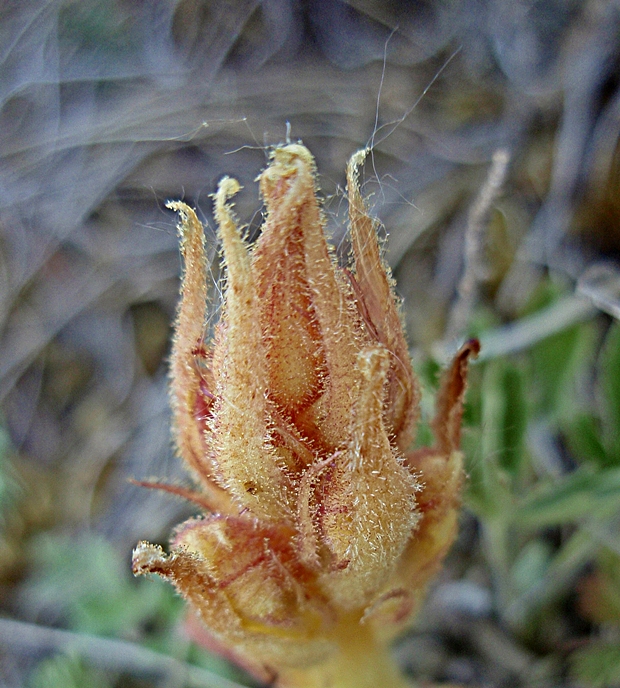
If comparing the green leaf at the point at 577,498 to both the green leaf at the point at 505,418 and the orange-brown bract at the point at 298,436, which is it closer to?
the green leaf at the point at 505,418

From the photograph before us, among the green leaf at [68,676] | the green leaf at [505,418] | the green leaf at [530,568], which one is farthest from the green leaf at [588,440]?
the green leaf at [68,676]

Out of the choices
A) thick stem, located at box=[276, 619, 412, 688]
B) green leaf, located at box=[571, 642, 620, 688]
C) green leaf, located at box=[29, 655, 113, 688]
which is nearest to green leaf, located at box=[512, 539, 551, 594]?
green leaf, located at box=[571, 642, 620, 688]

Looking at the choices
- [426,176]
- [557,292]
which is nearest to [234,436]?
[557,292]

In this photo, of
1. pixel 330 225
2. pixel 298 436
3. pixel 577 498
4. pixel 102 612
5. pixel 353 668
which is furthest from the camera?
pixel 102 612

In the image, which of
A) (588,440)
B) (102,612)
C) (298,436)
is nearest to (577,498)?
(588,440)

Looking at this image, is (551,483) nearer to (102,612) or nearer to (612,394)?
(612,394)

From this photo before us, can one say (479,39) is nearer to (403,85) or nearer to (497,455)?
(403,85)
